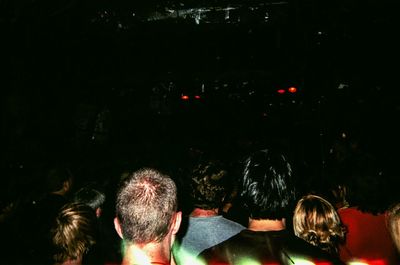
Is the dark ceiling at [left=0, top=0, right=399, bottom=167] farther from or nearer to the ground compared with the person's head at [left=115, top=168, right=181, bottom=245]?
farther from the ground

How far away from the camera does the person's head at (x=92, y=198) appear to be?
2869mm

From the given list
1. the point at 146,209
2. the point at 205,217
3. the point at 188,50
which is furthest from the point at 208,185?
the point at 188,50

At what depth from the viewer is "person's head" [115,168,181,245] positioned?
1.47 m

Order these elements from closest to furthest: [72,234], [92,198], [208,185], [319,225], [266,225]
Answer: [266,225]
[72,234]
[319,225]
[208,185]
[92,198]

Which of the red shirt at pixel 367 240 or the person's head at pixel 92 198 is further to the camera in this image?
the person's head at pixel 92 198

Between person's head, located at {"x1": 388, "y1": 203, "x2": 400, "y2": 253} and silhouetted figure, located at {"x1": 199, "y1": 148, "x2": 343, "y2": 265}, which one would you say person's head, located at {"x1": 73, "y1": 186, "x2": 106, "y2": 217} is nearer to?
silhouetted figure, located at {"x1": 199, "y1": 148, "x2": 343, "y2": 265}

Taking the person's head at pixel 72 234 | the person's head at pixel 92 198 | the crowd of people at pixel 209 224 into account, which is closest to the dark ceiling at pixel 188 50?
the person's head at pixel 92 198

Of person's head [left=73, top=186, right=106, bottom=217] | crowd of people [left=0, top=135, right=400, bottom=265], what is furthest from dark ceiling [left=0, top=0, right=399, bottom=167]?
crowd of people [left=0, top=135, right=400, bottom=265]

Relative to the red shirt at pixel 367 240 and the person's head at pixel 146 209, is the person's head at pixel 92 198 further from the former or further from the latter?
the red shirt at pixel 367 240

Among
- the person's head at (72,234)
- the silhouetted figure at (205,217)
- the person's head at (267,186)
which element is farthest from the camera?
the silhouetted figure at (205,217)

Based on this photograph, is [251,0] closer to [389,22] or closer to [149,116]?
[389,22]

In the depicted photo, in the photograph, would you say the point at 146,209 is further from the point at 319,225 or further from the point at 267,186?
the point at 319,225

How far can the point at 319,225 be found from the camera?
2.23 meters

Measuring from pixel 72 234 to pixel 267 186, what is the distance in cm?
116
